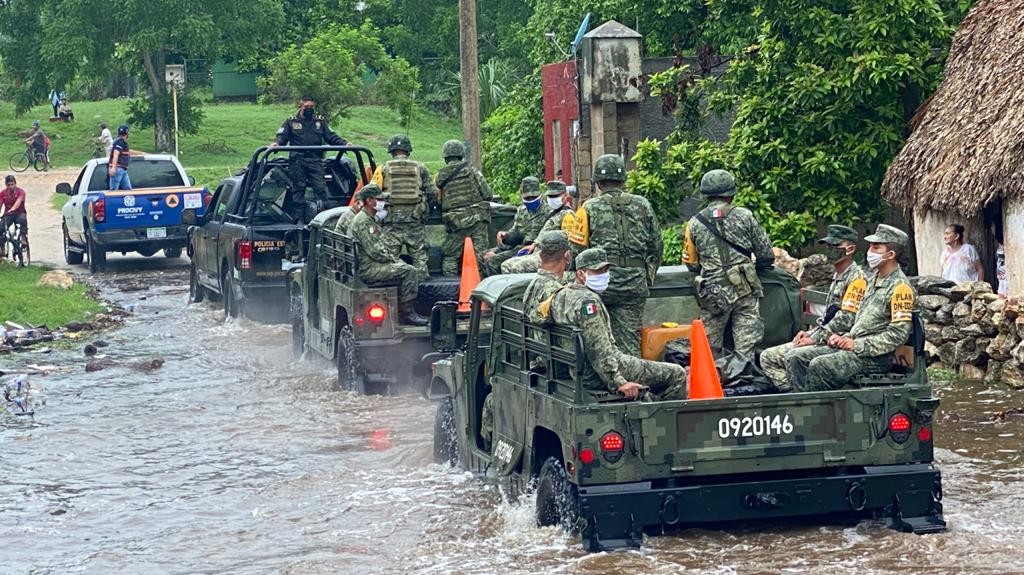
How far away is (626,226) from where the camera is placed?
10.8 m

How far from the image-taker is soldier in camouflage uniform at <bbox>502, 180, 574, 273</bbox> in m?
13.0

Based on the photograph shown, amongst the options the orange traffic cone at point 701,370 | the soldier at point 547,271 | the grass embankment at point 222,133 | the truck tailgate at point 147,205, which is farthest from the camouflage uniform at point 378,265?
the grass embankment at point 222,133

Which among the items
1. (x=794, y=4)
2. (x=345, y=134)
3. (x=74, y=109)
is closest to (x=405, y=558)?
(x=794, y=4)

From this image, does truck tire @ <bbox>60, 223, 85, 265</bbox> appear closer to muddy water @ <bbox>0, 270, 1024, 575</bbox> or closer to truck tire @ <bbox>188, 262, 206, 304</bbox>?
truck tire @ <bbox>188, 262, 206, 304</bbox>

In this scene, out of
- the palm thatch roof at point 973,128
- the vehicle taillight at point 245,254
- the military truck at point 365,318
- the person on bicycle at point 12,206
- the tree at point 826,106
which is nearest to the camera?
the military truck at point 365,318

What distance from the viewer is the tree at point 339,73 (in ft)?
143

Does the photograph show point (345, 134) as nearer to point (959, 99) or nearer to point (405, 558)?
point (959, 99)

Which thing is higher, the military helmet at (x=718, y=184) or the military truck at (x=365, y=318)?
the military helmet at (x=718, y=184)

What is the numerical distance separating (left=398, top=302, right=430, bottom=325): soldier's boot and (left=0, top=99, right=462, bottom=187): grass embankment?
86.9 ft

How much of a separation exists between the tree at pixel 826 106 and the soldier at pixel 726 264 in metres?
7.69

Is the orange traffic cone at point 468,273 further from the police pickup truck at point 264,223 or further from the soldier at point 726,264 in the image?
the police pickup truck at point 264,223

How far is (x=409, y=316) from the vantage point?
14336mm

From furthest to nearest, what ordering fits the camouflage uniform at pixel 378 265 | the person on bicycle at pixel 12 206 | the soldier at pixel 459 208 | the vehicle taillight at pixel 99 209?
the person on bicycle at pixel 12 206 → the vehicle taillight at pixel 99 209 → the soldier at pixel 459 208 → the camouflage uniform at pixel 378 265

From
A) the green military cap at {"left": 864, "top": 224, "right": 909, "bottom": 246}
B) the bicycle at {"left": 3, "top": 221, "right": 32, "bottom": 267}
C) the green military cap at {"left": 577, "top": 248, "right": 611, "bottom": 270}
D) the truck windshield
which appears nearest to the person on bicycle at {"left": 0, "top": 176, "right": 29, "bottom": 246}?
the bicycle at {"left": 3, "top": 221, "right": 32, "bottom": 267}
